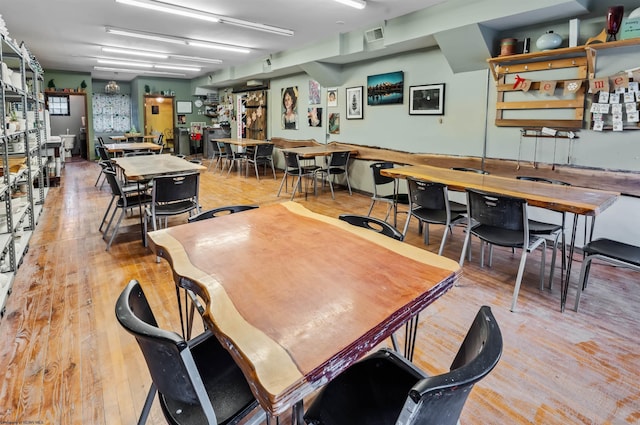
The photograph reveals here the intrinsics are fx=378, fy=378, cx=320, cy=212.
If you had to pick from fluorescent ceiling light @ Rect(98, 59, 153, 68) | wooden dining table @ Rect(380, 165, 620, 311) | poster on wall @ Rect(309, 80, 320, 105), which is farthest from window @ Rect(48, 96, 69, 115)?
wooden dining table @ Rect(380, 165, 620, 311)

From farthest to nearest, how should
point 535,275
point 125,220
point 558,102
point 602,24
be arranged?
1. point 125,220
2. point 558,102
3. point 602,24
4. point 535,275

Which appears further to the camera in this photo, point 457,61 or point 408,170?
point 457,61

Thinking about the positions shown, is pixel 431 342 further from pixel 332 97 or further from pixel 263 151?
pixel 263 151

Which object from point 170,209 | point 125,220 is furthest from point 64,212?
point 170,209

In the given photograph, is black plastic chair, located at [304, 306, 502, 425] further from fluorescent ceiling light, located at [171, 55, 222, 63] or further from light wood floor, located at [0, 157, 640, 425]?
fluorescent ceiling light, located at [171, 55, 222, 63]

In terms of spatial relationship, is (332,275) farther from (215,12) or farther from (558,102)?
(215,12)

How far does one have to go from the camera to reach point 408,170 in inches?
152

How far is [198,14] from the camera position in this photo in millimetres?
4852

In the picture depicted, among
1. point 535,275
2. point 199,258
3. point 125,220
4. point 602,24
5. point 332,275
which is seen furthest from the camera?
point 125,220

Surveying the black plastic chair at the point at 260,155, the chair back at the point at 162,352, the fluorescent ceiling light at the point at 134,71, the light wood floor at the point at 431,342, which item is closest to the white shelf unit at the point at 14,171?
the light wood floor at the point at 431,342

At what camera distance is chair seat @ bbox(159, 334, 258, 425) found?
113 cm

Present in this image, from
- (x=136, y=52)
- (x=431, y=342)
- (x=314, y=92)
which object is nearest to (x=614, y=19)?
(x=431, y=342)

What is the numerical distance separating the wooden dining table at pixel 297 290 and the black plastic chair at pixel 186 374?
0.13 metres

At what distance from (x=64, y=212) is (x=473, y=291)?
206 inches
